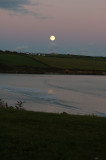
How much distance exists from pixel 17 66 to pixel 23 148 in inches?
3158

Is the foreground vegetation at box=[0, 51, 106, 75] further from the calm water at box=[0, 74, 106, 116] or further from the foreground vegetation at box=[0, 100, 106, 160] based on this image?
the foreground vegetation at box=[0, 100, 106, 160]

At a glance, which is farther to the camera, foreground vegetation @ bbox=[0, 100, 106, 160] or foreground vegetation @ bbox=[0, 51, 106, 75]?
foreground vegetation @ bbox=[0, 51, 106, 75]

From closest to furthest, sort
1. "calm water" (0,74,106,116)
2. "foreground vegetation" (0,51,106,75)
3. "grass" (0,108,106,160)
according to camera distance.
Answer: "grass" (0,108,106,160), "calm water" (0,74,106,116), "foreground vegetation" (0,51,106,75)

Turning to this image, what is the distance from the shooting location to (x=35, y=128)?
9.21 metres

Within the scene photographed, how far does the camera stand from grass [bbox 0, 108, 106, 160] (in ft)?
22.0

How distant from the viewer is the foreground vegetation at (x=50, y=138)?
670 cm

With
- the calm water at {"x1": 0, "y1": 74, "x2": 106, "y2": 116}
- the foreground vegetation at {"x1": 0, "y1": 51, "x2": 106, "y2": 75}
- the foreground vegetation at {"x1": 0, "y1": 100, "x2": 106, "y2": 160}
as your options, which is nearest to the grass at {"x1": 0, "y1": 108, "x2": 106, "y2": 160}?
the foreground vegetation at {"x1": 0, "y1": 100, "x2": 106, "y2": 160}

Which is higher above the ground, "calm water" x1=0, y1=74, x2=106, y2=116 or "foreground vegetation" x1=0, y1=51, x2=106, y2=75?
"foreground vegetation" x1=0, y1=51, x2=106, y2=75

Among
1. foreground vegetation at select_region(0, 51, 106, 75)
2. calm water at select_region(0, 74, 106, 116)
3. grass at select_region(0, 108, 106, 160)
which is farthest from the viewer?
foreground vegetation at select_region(0, 51, 106, 75)

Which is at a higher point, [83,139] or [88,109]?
[83,139]

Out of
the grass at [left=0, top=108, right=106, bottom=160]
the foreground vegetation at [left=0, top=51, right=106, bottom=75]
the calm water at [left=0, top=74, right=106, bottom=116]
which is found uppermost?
the grass at [left=0, top=108, right=106, bottom=160]

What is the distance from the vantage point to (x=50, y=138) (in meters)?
8.02

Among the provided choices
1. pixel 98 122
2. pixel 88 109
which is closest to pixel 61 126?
pixel 98 122

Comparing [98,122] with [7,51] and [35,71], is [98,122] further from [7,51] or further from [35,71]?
[7,51]
